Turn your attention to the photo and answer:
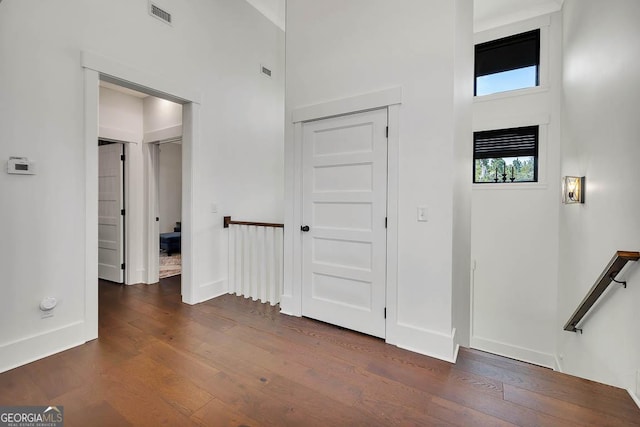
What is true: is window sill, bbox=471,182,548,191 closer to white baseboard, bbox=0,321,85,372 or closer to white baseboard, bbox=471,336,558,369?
white baseboard, bbox=471,336,558,369

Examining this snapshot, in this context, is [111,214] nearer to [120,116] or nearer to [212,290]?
[120,116]

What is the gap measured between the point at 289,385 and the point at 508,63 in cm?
555

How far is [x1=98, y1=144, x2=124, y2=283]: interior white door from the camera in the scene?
14.4 feet

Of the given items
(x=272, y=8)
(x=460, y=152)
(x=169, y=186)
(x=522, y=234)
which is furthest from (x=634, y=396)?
(x=169, y=186)

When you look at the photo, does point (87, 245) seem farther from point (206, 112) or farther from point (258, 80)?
point (258, 80)

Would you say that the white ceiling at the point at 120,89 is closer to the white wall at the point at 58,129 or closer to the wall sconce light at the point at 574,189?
the white wall at the point at 58,129

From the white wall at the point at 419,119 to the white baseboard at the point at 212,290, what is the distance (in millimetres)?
2261

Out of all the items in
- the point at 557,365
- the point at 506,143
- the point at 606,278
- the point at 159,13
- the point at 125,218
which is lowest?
the point at 557,365

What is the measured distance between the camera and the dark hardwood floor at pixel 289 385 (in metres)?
1.70

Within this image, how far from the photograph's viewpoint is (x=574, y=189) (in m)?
3.26

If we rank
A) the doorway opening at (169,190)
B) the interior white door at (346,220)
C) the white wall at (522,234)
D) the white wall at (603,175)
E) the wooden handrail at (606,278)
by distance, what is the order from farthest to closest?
the doorway opening at (169,190) < the white wall at (522,234) < the interior white door at (346,220) < the white wall at (603,175) < the wooden handrail at (606,278)

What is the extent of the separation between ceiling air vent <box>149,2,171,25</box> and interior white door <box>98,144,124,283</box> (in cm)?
207

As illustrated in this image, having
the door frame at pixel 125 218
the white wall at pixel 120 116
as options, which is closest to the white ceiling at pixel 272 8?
the white wall at pixel 120 116

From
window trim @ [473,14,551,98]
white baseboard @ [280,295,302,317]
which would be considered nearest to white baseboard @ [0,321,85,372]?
white baseboard @ [280,295,302,317]
